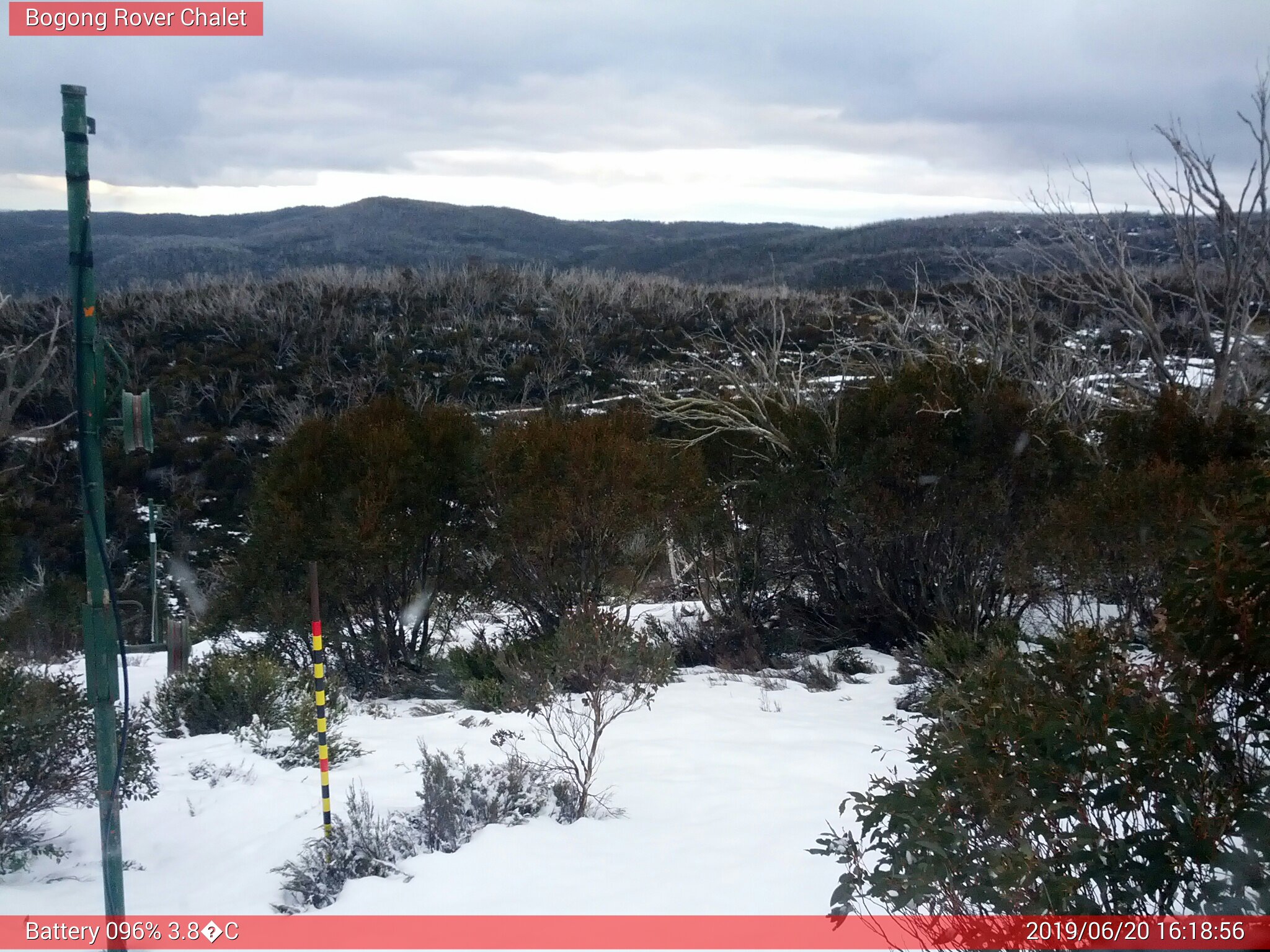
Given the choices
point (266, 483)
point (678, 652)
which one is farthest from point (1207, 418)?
point (266, 483)

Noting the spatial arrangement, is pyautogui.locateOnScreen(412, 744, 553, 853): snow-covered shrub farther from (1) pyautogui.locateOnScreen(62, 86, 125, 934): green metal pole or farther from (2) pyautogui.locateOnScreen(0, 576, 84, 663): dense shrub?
(2) pyautogui.locateOnScreen(0, 576, 84, 663): dense shrub

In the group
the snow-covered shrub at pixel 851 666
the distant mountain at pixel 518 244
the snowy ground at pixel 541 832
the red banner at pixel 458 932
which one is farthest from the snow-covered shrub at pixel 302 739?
the distant mountain at pixel 518 244

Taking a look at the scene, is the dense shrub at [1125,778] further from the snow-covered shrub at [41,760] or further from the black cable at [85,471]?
the snow-covered shrub at [41,760]

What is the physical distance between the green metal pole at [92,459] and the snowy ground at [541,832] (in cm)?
103

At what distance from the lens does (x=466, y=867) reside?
434 centimetres

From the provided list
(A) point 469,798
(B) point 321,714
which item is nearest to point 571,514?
(A) point 469,798

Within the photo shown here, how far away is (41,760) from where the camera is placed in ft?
15.1

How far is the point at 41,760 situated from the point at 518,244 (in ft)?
274

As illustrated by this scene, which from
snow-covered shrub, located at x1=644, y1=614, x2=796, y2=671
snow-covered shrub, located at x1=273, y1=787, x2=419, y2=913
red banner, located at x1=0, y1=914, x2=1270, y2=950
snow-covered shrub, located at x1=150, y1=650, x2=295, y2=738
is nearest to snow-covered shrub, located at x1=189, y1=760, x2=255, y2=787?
snow-covered shrub, located at x1=150, y1=650, x2=295, y2=738

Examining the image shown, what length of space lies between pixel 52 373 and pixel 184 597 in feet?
55.0

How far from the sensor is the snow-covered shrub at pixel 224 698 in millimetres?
6879

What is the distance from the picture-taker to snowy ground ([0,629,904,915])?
4.09 m

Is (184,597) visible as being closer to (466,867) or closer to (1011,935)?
(466,867)

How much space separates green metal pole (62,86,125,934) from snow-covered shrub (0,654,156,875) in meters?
1.48
